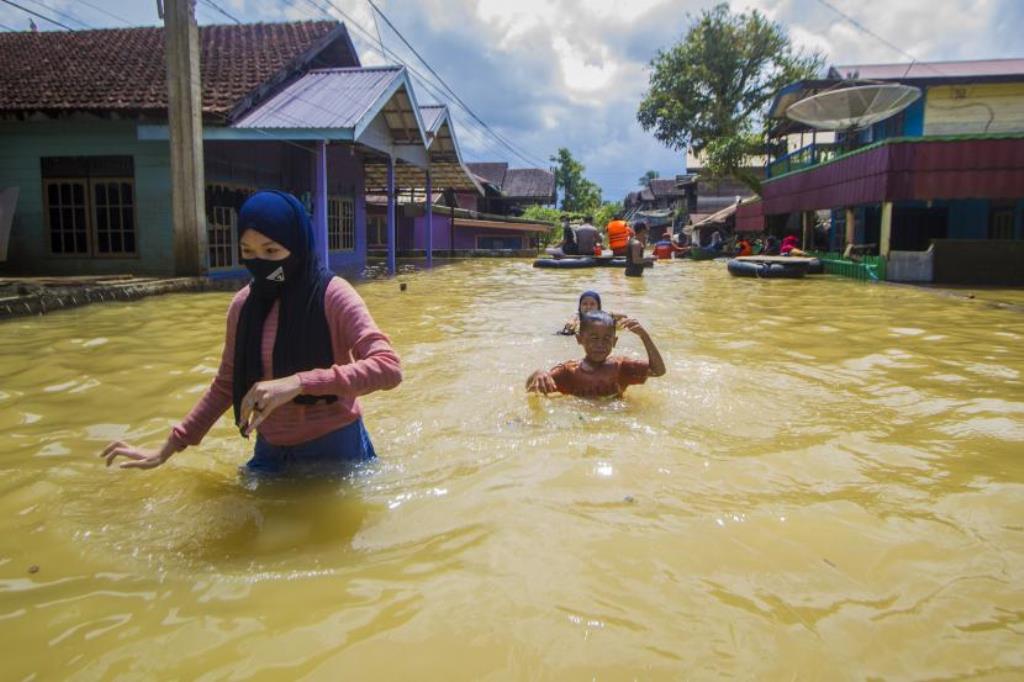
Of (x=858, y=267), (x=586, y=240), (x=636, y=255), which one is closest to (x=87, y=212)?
(x=636, y=255)

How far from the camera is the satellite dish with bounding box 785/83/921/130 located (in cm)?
1692

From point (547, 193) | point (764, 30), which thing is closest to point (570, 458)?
point (764, 30)

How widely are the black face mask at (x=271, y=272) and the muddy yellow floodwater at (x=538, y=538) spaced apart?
0.87 meters

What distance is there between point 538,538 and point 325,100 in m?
Result: 13.4

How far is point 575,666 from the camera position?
1.96 meters

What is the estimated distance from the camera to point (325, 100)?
1434 cm

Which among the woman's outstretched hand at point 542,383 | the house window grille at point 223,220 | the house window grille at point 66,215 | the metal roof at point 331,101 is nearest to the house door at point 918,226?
the metal roof at point 331,101

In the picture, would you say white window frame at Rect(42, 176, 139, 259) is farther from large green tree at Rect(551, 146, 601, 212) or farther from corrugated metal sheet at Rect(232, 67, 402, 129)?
large green tree at Rect(551, 146, 601, 212)

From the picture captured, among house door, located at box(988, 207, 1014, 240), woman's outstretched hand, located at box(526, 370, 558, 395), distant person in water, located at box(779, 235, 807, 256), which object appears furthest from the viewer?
distant person in water, located at box(779, 235, 807, 256)

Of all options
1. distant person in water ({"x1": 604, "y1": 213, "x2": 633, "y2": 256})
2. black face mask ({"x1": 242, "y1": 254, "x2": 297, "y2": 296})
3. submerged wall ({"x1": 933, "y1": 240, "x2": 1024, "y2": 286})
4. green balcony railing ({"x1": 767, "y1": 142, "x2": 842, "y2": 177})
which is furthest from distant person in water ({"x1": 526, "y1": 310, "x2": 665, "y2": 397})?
green balcony railing ({"x1": 767, "y1": 142, "x2": 842, "y2": 177})

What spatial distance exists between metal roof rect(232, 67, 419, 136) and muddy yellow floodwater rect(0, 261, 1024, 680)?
8208 millimetres

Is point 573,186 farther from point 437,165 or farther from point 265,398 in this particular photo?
point 265,398

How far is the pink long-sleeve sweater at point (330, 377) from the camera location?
240 centimetres

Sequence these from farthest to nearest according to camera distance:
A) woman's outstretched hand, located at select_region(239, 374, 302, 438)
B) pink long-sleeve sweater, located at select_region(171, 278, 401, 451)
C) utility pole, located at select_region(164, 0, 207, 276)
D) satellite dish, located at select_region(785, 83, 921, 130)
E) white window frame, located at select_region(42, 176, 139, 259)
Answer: satellite dish, located at select_region(785, 83, 921, 130)
white window frame, located at select_region(42, 176, 139, 259)
utility pole, located at select_region(164, 0, 207, 276)
pink long-sleeve sweater, located at select_region(171, 278, 401, 451)
woman's outstretched hand, located at select_region(239, 374, 302, 438)
